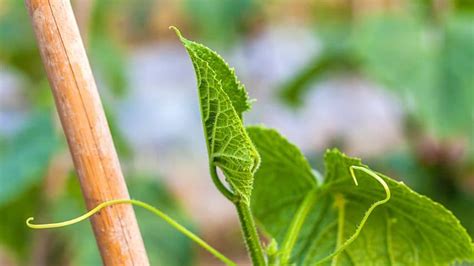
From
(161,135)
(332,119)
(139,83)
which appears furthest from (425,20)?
(139,83)

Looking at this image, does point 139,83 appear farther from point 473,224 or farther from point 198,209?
point 473,224

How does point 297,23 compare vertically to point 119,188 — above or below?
above

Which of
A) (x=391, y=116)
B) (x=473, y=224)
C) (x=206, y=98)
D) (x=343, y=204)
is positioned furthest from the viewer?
(x=391, y=116)

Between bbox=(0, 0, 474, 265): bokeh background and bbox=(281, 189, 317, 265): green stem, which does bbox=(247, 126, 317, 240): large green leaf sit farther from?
bbox=(0, 0, 474, 265): bokeh background

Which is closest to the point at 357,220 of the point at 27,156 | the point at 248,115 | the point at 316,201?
the point at 316,201

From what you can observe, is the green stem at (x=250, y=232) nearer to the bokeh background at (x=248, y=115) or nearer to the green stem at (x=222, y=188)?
the green stem at (x=222, y=188)

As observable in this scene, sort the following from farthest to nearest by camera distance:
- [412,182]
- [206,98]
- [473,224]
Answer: [412,182] → [473,224] → [206,98]
